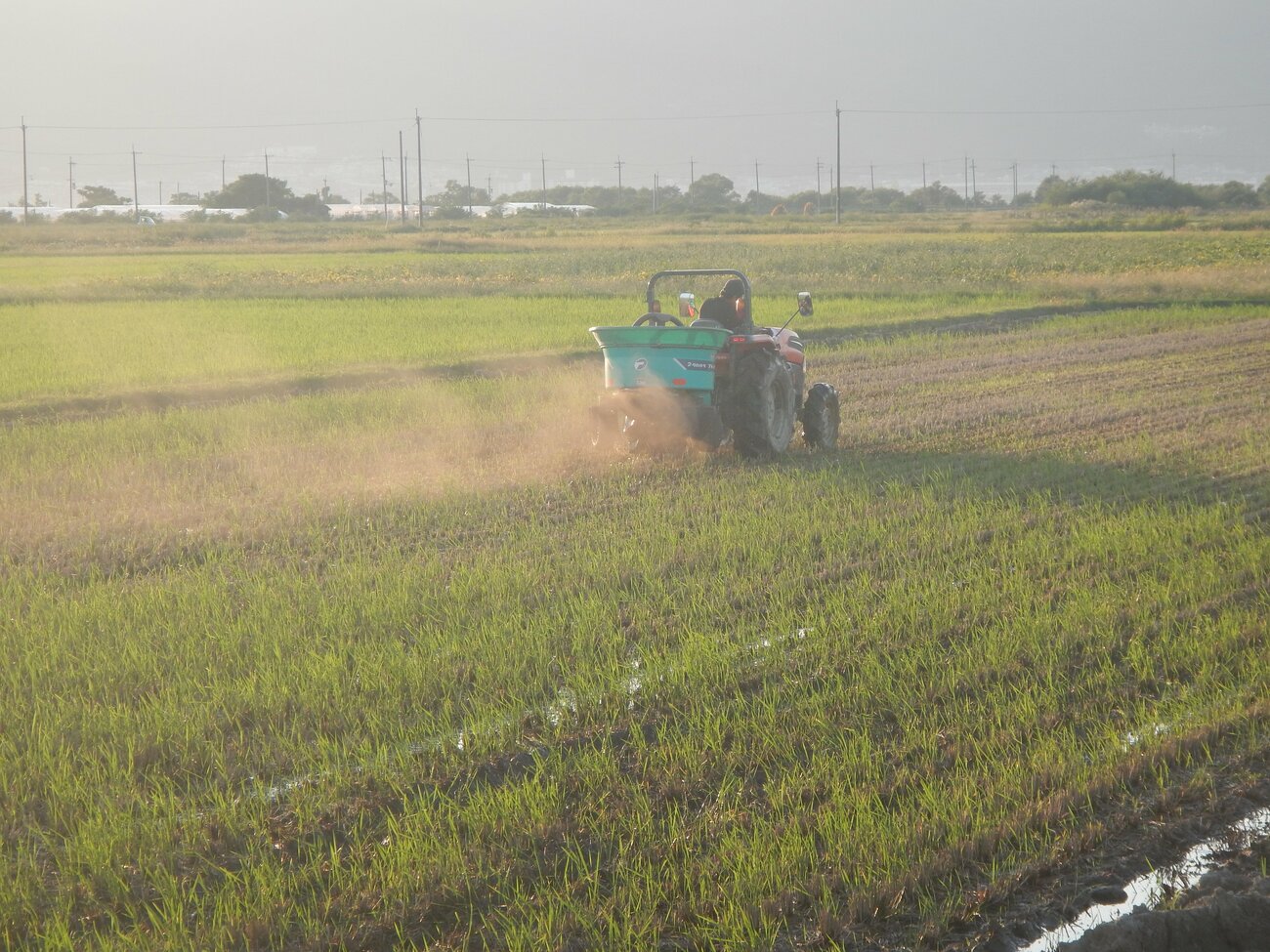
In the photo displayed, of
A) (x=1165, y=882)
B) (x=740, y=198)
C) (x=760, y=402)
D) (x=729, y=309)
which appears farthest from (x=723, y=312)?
(x=740, y=198)

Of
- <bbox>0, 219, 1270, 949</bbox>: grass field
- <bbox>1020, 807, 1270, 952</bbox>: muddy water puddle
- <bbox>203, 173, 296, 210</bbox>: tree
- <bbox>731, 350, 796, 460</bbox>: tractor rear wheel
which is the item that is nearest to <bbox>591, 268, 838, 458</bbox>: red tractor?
<bbox>731, 350, 796, 460</bbox>: tractor rear wheel

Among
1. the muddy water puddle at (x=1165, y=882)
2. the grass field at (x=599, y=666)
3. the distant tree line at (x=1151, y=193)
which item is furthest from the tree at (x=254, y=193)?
the muddy water puddle at (x=1165, y=882)

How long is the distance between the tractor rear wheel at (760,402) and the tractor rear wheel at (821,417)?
245 mm

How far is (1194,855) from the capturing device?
393 cm

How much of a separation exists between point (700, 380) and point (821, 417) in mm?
1526

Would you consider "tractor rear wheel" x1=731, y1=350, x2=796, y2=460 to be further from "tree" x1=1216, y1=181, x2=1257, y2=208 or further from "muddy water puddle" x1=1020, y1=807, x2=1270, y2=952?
"tree" x1=1216, y1=181, x2=1257, y2=208

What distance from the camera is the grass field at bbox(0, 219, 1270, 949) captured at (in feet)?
12.3

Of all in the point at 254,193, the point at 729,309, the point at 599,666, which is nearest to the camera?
the point at 599,666

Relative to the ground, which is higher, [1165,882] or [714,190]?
[714,190]

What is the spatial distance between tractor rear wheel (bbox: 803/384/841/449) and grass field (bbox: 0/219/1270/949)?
40 centimetres

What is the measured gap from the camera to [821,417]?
428 inches

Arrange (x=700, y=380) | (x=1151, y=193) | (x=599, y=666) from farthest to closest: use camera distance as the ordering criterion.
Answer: (x=1151, y=193), (x=700, y=380), (x=599, y=666)

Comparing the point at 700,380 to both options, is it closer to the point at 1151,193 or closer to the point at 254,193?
the point at 1151,193

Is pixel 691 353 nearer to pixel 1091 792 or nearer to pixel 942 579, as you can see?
pixel 942 579
